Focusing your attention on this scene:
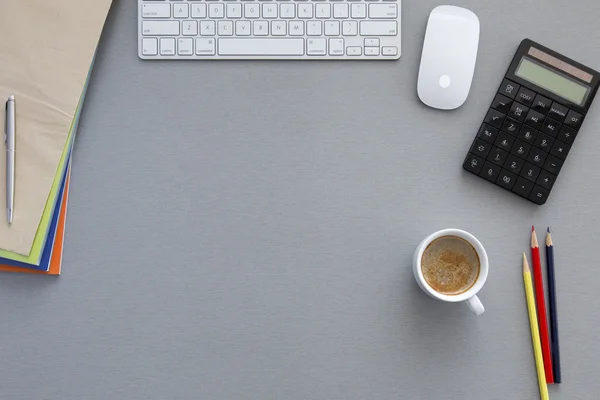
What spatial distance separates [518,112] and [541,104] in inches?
1.2

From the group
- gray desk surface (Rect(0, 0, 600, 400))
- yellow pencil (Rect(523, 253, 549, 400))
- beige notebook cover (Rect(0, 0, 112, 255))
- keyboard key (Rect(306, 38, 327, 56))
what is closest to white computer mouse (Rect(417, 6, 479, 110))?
gray desk surface (Rect(0, 0, 600, 400))

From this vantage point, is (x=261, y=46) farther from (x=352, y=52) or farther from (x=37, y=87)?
(x=37, y=87)

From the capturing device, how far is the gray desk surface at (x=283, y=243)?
703 mm

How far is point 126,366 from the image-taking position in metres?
0.70

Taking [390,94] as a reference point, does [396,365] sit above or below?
below

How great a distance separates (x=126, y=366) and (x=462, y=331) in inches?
16.3

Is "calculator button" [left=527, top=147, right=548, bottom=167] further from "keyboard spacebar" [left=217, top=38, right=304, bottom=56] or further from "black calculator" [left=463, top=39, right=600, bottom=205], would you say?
"keyboard spacebar" [left=217, top=38, right=304, bottom=56]

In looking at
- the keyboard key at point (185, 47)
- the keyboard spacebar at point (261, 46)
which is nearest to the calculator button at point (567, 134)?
the keyboard spacebar at point (261, 46)

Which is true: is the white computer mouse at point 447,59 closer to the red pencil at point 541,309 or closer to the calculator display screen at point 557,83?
the calculator display screen at point 557,83

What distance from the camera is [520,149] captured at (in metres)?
0.71

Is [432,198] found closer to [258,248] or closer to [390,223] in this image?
[390,223]

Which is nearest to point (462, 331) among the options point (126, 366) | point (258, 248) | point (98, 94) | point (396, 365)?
point (396, 365)

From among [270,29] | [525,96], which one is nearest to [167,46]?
[270,29]

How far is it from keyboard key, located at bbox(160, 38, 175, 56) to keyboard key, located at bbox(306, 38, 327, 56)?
0.17 meters
